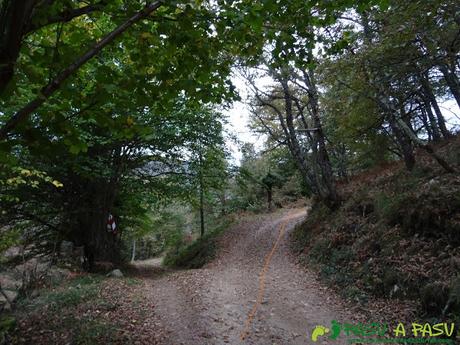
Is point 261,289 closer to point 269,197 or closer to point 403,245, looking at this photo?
point 403,245

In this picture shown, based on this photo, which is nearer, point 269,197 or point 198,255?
point 198,255

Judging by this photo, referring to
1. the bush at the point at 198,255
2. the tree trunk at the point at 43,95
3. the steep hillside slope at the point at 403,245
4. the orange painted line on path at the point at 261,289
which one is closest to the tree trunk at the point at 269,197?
the bush at the point at 198,255

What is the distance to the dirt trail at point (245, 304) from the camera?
523 centimetres

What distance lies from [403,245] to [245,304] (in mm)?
3587

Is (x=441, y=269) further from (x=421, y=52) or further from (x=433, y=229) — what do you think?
(x=421, y=52)

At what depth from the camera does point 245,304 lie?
6.56 meters

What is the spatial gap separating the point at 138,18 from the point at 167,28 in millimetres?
314

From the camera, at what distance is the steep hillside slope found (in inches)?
208

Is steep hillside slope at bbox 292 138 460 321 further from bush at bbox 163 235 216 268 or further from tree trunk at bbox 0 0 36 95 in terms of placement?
tree trunk at bbox 0 0 36 95

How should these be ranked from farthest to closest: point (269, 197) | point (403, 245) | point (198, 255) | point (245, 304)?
point (269, 197)
point (198, 255)
point (403, 245)
point (245, 304)

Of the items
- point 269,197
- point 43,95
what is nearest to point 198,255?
point 269,197

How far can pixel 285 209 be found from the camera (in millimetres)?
23812

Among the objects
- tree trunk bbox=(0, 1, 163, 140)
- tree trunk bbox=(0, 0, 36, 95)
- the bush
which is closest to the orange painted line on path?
the bush

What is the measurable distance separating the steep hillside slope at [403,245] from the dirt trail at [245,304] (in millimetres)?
755
